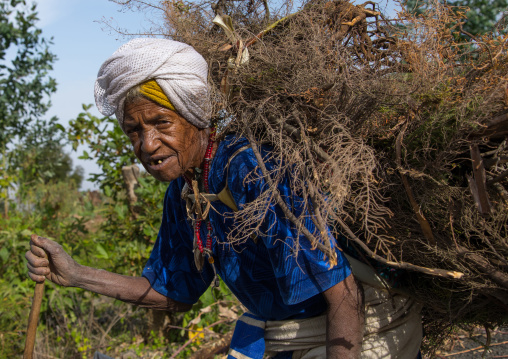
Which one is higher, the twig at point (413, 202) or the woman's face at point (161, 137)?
the woman's face at point (161, 137)

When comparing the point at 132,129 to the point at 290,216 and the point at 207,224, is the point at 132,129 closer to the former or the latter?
the point at 207,224

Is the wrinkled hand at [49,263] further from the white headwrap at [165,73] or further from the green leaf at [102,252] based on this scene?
the green leaf at [102,252]

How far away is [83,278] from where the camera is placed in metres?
2.18

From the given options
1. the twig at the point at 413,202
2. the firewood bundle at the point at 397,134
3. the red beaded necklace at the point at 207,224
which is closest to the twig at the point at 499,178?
the firewood bundle at the point at 397,134

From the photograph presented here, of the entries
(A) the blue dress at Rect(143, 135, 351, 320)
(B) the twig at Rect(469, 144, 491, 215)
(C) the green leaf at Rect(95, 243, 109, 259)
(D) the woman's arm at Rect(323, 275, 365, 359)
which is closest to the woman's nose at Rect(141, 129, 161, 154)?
(A) the blue dress at Rect(143, 135, 351, 320)

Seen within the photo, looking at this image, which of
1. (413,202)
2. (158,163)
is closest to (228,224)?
(158,163)

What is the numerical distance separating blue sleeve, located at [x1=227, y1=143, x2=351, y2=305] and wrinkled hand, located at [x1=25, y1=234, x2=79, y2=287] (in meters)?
1.01

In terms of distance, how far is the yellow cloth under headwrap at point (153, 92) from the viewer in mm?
Answer: 1800

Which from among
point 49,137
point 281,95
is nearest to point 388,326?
point 281,95

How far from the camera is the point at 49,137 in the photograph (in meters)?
7.58

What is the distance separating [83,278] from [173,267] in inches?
16.4

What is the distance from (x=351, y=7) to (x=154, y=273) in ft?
4.98

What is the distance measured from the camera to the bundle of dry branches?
1458mm

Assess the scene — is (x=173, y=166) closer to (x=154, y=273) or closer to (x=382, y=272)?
(x=154, y=273)
